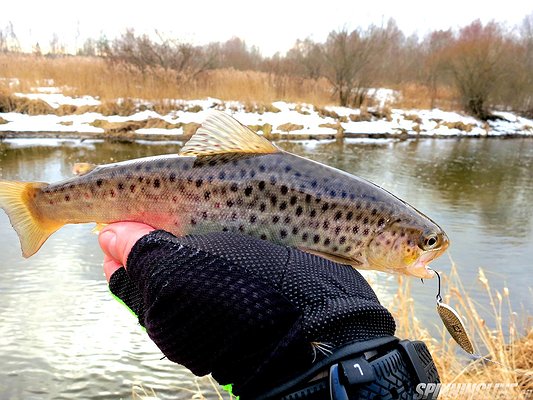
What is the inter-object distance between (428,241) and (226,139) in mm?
858

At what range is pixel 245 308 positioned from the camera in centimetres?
132

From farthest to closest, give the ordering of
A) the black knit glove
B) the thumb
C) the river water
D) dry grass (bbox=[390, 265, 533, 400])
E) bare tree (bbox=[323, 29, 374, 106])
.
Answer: bare tree (bbox=[323, 29, 374, 106]), the river water, dry grass (bbox=[390, 265, 533, 400]), the thumb, the black knit glove

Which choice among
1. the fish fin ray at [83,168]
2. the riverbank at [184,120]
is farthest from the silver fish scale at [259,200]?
the riverbank at [184,120]

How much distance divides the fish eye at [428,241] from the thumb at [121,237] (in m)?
1.02

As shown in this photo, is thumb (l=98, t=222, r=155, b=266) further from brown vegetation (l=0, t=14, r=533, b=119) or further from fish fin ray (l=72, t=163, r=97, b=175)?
brown vegetation (l=0, t=14, r=533, b=119)

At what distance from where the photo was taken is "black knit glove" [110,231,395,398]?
1.30 meters

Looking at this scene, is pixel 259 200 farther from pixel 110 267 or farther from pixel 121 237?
pixel 110 267

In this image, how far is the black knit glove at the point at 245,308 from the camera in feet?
4.26

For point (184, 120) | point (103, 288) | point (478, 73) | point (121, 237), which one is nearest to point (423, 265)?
point (121, 237)

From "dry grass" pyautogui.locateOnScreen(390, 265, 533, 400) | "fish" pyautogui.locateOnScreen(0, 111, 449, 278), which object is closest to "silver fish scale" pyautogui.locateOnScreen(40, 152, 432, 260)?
"fish" pyautogui.locateOnScreen(0, 111, 449, 278)

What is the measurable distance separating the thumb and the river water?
6.32 ft

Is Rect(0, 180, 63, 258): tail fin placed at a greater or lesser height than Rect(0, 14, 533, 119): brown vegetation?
lesser

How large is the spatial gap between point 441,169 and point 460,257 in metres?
8.51

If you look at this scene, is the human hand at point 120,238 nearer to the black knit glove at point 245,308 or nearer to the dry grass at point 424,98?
the black knit glove at point 245,308
